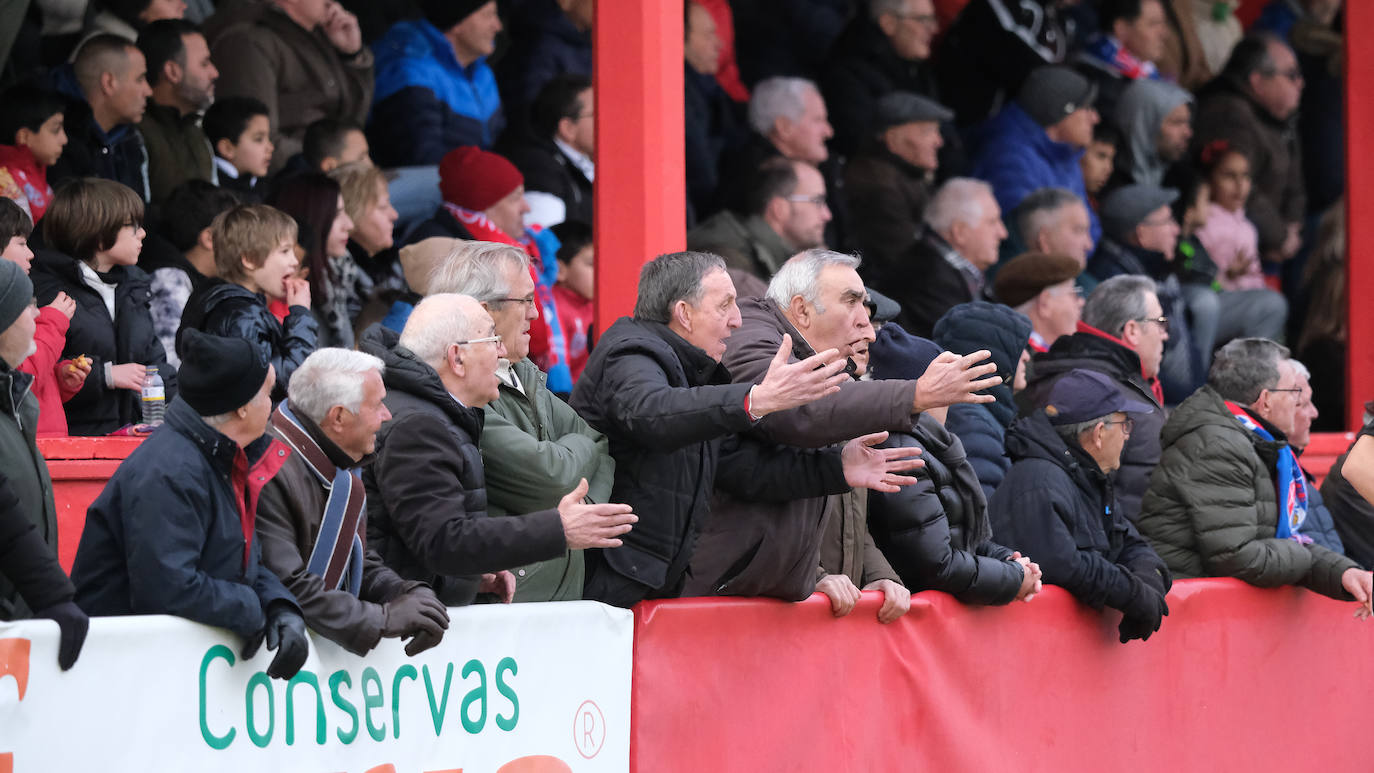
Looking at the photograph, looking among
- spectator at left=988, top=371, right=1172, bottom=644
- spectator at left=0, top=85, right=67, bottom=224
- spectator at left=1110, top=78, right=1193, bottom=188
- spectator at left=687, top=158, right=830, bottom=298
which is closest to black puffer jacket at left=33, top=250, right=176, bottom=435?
spectator at left=0, top=85, right=67, bottom=224

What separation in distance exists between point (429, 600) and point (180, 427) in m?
0.70

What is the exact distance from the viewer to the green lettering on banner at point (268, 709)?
3.96 metres

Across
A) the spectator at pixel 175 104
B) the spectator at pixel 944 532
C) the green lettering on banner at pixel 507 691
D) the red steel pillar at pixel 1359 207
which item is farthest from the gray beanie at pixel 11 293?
the red steel pillar at pixel 1359 207

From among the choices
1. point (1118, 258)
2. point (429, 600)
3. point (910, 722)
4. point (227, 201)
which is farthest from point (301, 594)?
point (1118, 258)

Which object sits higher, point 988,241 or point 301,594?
point 988,241

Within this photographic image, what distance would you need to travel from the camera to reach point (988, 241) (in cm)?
954

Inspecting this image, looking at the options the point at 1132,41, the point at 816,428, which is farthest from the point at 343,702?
the point at 1132,41

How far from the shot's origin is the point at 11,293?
13.6ft

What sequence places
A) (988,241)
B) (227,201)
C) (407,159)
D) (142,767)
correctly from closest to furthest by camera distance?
(142,767)
(227,201)
(407,159)
(988,241)

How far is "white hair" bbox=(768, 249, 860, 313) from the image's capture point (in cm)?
555

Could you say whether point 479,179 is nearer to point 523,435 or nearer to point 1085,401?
point 1085,401

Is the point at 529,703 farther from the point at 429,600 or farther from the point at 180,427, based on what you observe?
the point at 180,427

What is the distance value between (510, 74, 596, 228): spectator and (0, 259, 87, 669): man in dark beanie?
4442 mm

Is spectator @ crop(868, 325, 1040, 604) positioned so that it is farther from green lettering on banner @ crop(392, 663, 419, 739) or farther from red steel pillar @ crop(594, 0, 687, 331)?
green lettering on banner @ crop(392, 663, 419, 739)
